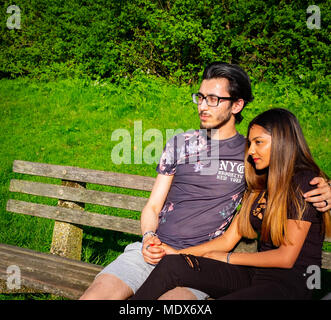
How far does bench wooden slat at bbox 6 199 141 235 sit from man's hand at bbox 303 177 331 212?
1516 mm

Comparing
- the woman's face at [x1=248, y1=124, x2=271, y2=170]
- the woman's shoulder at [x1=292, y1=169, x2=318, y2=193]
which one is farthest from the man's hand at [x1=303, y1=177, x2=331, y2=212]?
the woman's face at [x1=248, y1=124, x2=271, y2=170]

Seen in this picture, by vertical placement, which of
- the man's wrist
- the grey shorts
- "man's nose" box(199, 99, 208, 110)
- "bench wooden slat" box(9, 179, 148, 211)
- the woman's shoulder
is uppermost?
"man's nose" box(199, 99, 208, 110)

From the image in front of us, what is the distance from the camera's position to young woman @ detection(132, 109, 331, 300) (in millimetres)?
2088

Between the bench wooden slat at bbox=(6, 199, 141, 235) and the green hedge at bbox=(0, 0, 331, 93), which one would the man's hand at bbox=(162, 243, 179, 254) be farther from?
the green hedge at bbox=(0, 0, 331, 93)

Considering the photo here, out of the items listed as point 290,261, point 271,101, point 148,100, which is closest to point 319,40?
point 271,101

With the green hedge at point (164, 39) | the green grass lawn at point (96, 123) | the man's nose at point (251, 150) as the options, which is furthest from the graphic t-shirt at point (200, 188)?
the green hedge at point (164, 39)

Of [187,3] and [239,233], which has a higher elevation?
[187,3]

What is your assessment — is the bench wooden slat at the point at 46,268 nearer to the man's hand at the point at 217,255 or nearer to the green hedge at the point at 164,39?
the man's hand at the point at 217,255

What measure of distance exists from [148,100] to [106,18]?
9.63ft

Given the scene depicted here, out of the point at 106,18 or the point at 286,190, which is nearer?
the point at 286,190

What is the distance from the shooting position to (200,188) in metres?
2.64

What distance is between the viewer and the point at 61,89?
8.20m

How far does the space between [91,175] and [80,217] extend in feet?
1.40
